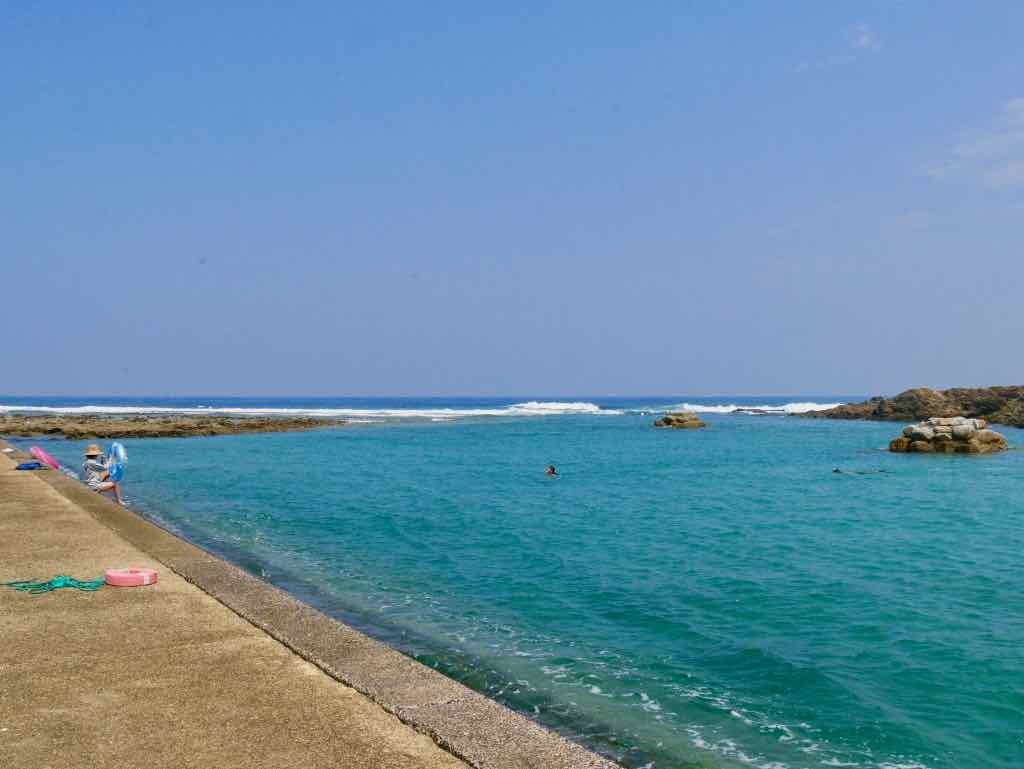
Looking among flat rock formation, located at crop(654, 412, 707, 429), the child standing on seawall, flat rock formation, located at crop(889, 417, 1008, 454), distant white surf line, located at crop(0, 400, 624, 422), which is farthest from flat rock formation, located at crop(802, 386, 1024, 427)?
the child standing on seawall

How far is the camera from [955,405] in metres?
68.8

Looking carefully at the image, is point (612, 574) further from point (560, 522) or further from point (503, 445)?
point (503, 445)

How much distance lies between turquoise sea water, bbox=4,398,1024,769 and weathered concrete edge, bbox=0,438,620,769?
42.9 inches

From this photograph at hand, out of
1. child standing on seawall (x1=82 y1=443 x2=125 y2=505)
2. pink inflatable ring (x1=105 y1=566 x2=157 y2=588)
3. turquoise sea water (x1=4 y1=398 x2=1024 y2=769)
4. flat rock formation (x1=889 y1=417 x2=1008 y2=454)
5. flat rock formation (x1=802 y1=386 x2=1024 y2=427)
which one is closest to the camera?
turquoise sea water (x1=4 y1=398 x2=1024 y2=769)

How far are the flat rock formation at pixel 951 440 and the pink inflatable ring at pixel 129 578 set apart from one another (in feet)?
127

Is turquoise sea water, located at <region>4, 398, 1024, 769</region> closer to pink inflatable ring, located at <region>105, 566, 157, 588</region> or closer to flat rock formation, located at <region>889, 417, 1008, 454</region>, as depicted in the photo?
→ pink inflatable ring, located at <region>105, 566, 157, 588</region>

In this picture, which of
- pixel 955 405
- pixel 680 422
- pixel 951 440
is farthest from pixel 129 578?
pixel 955 405

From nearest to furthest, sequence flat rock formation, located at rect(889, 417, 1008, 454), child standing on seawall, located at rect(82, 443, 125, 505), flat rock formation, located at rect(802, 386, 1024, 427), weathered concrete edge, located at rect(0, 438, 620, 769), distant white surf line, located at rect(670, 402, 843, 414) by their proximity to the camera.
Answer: weathered concrete edge, located at rect(0, 438, 620, 769), child standing on seawall, located at rect(82, 443, 125, 505), flat rock formation, located at rect(889, 417, 1008, 454), flat rock formation, located at rect(802, 386, 1024, 427), distant white surf line, located at rect(670, 402, 843, 414)

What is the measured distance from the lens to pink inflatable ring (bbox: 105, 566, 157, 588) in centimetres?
941

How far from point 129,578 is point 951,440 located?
40.3 metres

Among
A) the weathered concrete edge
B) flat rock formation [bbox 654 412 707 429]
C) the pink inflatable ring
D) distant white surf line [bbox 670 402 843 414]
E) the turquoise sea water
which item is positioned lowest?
the turquoise sea water

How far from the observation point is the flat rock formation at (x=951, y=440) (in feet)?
128

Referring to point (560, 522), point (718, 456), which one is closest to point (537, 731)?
point (560, 522)

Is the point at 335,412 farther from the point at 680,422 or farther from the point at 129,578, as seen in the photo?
the point at 129,578
